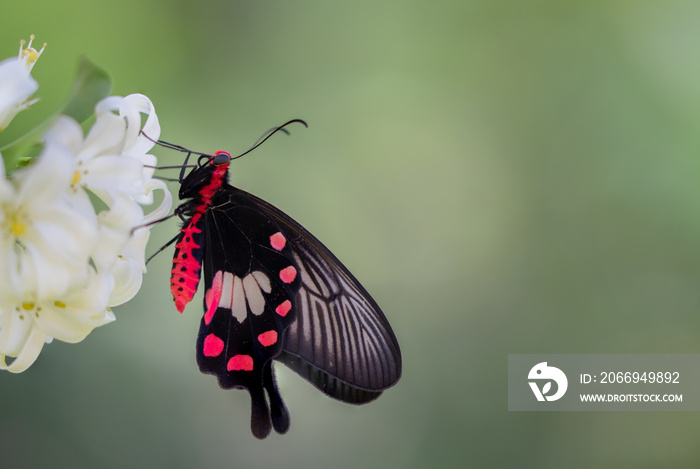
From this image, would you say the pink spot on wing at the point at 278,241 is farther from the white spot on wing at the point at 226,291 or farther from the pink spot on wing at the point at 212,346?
the pink spot on wing at the point at 212,346

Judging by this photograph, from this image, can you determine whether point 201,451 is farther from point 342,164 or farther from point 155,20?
point 155,20

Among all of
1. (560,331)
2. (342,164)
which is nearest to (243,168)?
(342,164)

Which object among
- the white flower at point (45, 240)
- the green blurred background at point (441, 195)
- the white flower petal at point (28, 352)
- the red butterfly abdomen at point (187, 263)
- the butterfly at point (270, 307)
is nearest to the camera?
the white flower at point (45, 240)

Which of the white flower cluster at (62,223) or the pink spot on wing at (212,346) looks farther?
the pink spot on wing at (212,346)

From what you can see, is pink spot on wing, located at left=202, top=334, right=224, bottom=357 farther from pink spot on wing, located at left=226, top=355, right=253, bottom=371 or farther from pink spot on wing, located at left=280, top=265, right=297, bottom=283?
pink spot on wing, located at left=280, top=265, right=297, bottom=283

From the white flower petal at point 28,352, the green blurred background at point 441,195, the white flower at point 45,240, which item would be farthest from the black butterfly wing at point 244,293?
the green blurred background at point 441,195

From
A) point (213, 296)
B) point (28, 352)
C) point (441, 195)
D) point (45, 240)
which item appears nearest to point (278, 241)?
point (213, 296)
